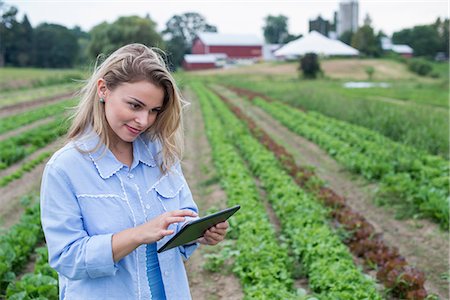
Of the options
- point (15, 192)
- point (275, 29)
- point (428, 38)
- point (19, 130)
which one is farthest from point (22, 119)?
point (275, 29)

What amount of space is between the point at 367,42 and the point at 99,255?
52946 millimetres

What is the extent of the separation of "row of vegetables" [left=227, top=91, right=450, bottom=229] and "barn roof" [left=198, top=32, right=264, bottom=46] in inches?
2683

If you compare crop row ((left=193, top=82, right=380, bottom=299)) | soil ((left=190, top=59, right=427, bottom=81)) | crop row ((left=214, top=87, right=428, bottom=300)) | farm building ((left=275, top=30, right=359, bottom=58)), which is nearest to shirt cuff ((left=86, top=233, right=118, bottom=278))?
crop row ((left=193, top=82, right=380, bottom=299))

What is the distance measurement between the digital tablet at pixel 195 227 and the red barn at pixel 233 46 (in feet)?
257

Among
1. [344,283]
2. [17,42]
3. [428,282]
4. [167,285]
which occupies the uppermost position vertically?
[17,42]

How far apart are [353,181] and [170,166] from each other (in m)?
7.44

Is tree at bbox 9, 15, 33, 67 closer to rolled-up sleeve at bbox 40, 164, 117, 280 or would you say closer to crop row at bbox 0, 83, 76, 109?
crop row at bbox 0, 83, 76, 109

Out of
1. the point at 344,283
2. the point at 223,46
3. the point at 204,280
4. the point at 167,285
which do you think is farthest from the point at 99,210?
the point at 223,46

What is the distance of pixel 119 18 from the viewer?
51.7m

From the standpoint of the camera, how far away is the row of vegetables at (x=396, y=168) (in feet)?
23.1

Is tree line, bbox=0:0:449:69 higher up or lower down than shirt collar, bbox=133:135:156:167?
higher up

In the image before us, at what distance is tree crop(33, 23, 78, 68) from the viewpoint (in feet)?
215

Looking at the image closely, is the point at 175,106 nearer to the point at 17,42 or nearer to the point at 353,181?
the point at 353,181

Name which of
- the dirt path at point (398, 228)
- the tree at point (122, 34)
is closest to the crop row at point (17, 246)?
the dirt path at point (398, 228)
